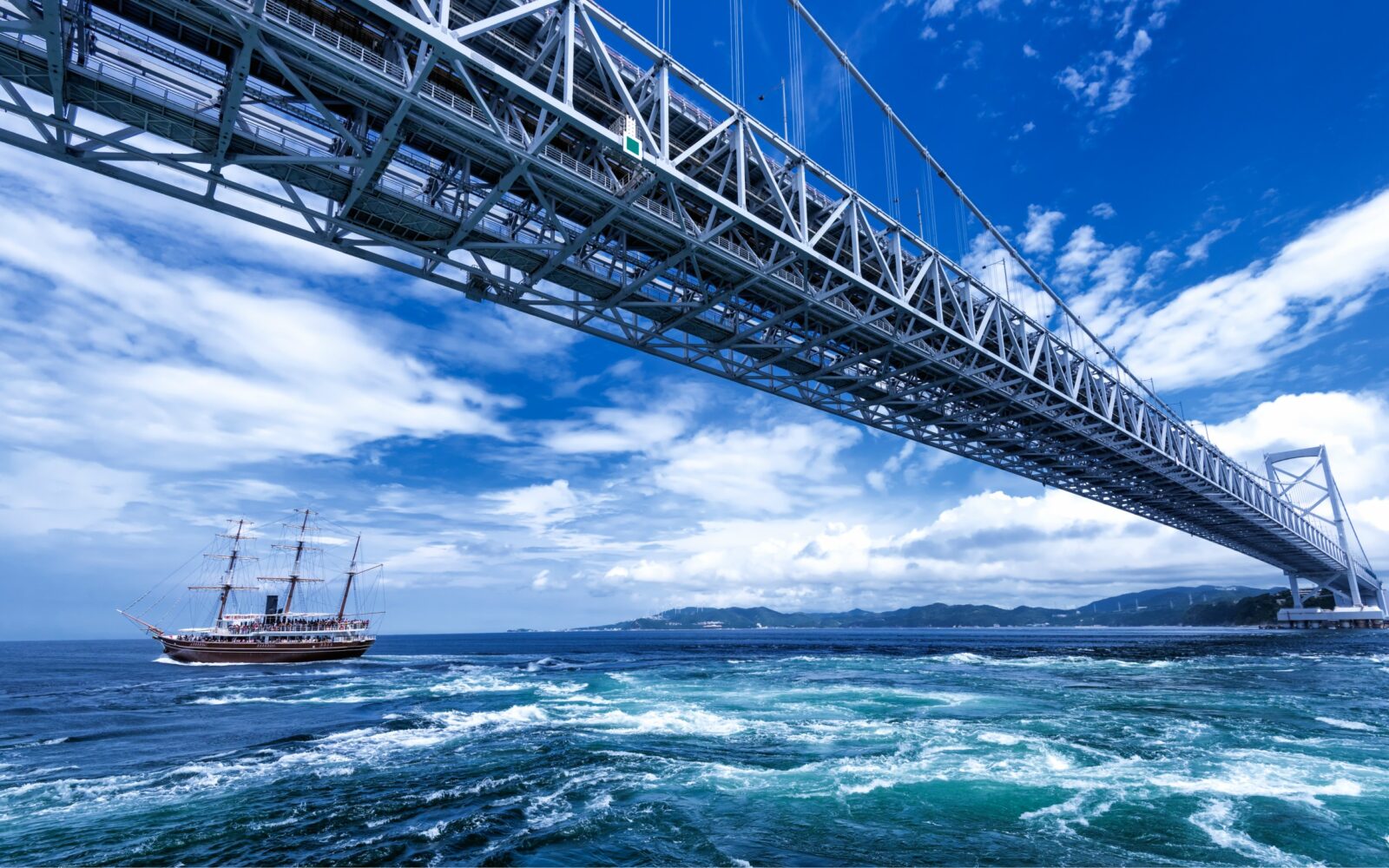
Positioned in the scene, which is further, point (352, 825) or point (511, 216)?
point (511, 216)

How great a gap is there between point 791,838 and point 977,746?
8973 millimetres

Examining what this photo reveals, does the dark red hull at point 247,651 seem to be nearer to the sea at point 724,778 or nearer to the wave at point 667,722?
the sea at point 724,778

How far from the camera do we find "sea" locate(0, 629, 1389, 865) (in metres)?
10.3

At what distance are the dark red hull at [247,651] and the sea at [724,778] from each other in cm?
3126

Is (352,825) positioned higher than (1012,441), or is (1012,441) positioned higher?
(1012,441)

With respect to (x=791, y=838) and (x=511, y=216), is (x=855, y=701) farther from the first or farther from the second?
(x=511, y=216)

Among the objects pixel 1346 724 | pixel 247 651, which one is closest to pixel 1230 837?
pixel 1346 724

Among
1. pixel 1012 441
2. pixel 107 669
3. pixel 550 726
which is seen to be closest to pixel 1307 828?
pixel 550 726

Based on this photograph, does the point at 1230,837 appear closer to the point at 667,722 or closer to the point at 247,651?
the point at 667,722

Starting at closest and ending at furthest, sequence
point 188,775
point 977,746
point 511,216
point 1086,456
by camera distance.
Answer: point 188,775 → point 977,746 → point 511,216 → point 1086,456

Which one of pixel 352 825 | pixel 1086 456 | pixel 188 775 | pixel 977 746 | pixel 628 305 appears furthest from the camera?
pixel 1086 456

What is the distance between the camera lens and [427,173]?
17.7 metres

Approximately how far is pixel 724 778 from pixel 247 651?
6195 centimetres

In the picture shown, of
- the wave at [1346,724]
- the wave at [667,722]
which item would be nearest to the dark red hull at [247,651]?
the wave at [667,722]
